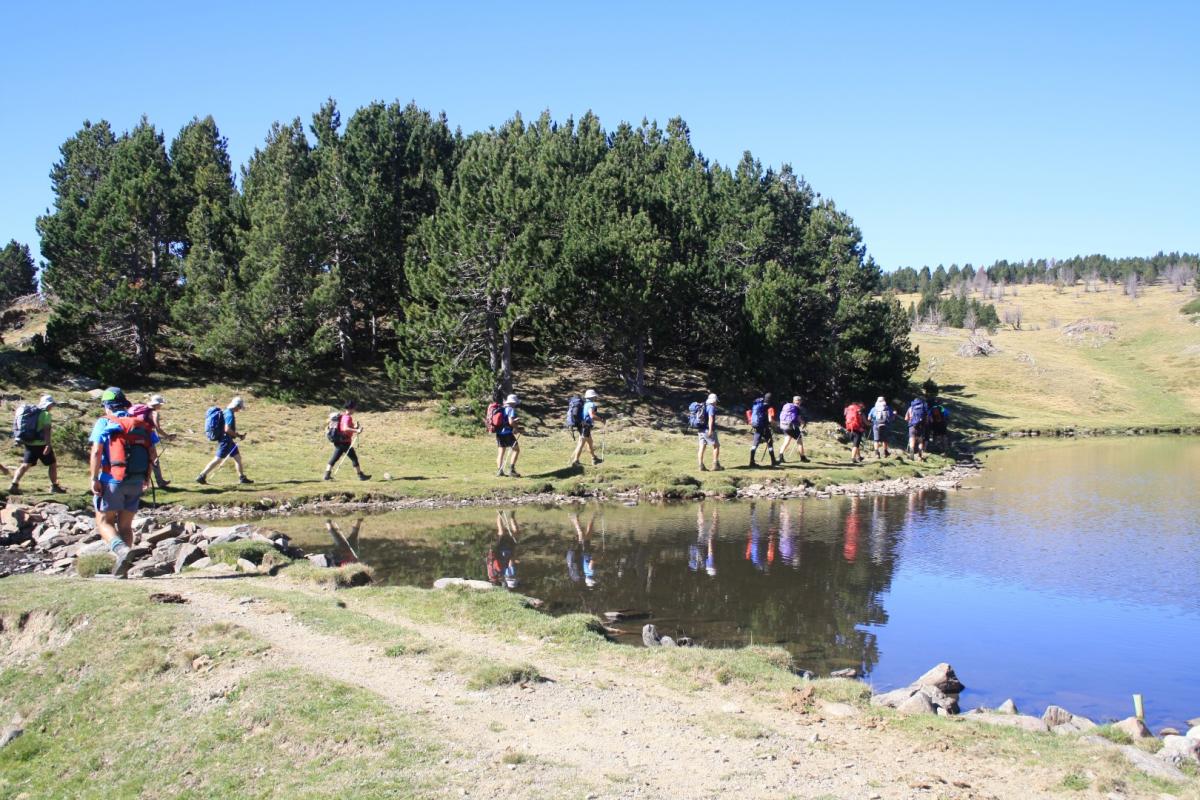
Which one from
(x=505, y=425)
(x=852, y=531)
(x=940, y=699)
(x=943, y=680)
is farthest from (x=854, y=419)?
(x=940, y=699)

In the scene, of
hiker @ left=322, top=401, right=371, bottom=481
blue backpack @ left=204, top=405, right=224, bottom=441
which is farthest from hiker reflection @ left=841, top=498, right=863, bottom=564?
blue backpack @ left=204, top=405, right=224, bottom=441

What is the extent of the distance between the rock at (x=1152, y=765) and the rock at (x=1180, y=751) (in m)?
0.23

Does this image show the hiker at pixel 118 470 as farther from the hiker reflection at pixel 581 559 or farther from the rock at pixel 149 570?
the hiker reflection at pixel 581 559

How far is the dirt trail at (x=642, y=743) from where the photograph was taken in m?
8.03

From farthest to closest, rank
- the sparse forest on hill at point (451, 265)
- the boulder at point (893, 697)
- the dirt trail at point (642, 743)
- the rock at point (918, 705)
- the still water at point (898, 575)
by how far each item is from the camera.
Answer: the sparse forest on hill at point (451, 265), the still water at point (898, 575), the boulder at point (893, 697), the rock at point (918, 705), the dirt trail at point (642, 743)

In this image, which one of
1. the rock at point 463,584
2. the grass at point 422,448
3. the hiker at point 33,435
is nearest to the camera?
the rock at point 463,584

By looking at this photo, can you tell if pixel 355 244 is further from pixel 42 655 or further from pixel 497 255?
pixel 42 655

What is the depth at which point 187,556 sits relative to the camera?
1695 centimetres

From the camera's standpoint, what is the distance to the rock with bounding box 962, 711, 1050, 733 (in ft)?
33.0

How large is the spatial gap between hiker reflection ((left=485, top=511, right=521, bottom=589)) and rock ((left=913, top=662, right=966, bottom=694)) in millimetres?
8143

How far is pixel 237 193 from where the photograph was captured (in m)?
50.6

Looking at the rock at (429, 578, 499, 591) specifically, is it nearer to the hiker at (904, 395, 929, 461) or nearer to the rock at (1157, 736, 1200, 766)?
the rock at (1157, 736, 1200, 766)

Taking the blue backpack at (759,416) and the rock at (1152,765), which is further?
the blue backpack at (759,416)

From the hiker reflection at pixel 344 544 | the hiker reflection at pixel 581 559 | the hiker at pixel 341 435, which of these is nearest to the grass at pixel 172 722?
the hiker reflection at pixel 344 544
